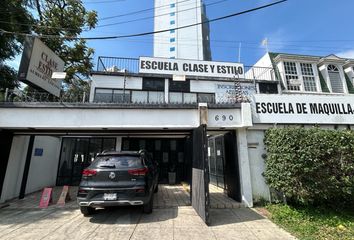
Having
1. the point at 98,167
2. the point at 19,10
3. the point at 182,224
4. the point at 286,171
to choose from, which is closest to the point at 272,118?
the point at 286,171

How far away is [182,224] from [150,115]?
360 cm

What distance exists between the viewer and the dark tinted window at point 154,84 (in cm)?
1410

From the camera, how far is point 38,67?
8.32m

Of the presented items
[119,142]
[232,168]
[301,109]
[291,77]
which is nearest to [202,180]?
[232,168]

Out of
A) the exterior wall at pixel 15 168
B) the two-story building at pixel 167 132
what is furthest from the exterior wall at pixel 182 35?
the exterior wall at pixel 15 168

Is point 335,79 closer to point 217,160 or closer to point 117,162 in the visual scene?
point 217,160

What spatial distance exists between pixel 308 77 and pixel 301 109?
990 centimetres

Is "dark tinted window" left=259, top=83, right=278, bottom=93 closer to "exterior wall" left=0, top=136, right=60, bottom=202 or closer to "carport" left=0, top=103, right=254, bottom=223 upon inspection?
"carport" left=0, top=103, right=254, bottom=223

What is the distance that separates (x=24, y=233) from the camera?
4.79m

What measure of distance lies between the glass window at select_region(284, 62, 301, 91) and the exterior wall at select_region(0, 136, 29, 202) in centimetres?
1622

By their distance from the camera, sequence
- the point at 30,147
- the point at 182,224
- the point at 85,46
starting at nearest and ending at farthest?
the point at 182,224, the point at 30,147, the point at 85,46

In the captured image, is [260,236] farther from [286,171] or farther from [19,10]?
[19,10]

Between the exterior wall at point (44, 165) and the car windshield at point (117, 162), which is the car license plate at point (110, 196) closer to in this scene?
the car windshield at point (117, 162)

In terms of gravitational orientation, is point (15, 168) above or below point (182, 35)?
below
